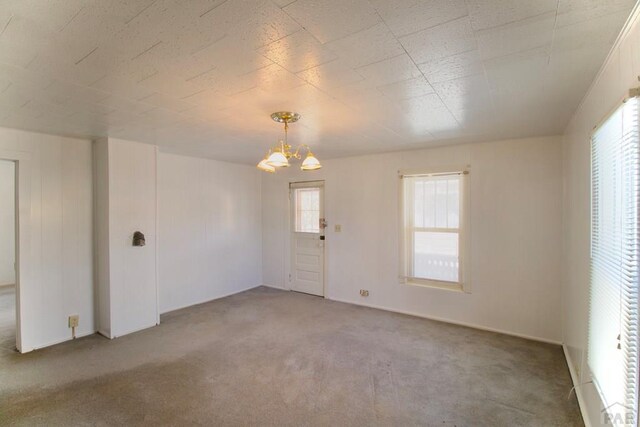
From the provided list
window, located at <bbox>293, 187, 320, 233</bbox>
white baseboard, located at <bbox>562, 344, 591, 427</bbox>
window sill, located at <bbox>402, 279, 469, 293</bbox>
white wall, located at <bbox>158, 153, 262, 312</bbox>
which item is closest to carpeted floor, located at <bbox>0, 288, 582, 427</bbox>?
white baseboard, located at <bbox>562, 344, 591, 427</bbox>

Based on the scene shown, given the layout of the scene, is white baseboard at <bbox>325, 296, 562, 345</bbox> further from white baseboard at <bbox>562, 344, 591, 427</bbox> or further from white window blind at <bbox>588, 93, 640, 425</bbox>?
white window blind at <bbox>588, 93, 640, 425</bbox>

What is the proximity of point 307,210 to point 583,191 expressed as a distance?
3.99m

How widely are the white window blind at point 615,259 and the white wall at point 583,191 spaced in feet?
0.48

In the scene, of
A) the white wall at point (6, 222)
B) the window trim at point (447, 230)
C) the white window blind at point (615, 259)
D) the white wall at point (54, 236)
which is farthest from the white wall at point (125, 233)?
the white window blind at point (615, 259)

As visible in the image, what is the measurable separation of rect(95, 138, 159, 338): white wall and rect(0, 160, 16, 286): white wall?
14.1ft

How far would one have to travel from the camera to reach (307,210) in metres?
5.58

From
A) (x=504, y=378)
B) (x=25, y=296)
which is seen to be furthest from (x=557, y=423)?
(x=25, y=296)

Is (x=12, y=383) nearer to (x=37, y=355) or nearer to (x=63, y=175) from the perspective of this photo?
(x=37, y=355)

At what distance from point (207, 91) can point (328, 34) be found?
1.13 metres

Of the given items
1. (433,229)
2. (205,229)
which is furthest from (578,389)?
(205,229)

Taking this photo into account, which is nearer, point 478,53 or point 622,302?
point 622,302

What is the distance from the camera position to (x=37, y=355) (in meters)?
3.12

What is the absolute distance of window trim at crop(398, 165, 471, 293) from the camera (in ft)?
13.0

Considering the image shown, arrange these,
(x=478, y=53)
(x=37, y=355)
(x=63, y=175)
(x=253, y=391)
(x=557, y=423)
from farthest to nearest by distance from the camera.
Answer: (x=63, y=175), (x=37, y=355), (x=253, y=391), (x=557, y=423), (x=478, y=53)
